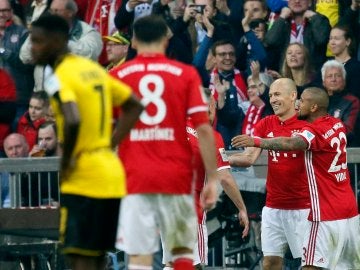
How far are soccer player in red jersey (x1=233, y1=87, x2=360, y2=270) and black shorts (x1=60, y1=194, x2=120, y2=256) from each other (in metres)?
3.78

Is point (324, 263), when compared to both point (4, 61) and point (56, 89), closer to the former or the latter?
point (56, 89)

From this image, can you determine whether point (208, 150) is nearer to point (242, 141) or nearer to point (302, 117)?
point (242, 141)

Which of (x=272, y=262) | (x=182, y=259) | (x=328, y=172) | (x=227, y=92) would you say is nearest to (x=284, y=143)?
(x=328, y=172)

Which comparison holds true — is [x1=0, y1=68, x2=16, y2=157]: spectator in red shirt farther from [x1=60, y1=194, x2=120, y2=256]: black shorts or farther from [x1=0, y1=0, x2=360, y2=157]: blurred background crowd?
[x1=60, y1=194, x2=120, y2=256]: black shorts

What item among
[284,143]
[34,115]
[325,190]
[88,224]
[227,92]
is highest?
[227,92]

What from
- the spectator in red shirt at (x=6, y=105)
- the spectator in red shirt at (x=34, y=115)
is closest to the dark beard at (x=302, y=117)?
the spectator in red shirt at (x=34, y=115)

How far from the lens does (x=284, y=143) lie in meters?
13.6

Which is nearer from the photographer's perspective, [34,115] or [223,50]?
[223,50]

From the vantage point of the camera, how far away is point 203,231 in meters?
14.1

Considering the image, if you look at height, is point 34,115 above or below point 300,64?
below

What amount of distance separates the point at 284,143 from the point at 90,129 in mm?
3809

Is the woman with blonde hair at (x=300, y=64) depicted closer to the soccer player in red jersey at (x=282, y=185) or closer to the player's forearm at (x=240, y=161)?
the soccer player in red jersey at (x=282, y=185)

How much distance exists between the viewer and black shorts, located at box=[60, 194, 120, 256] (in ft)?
33.6

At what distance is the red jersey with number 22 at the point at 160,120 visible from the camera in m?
10.9
